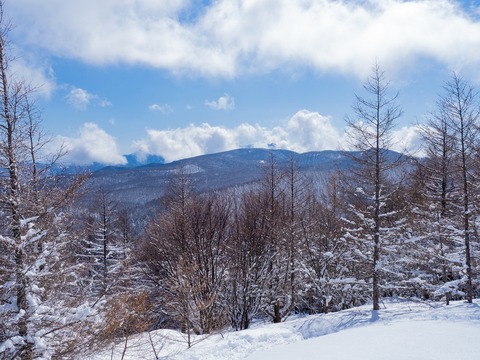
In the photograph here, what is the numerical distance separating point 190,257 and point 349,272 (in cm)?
1134

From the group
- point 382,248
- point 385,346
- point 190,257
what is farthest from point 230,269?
point 385,346

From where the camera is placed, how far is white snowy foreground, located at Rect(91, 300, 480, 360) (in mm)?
7336

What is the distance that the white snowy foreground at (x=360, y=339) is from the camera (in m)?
7.34

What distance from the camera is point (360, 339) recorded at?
28.9 ft

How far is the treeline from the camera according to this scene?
842cm

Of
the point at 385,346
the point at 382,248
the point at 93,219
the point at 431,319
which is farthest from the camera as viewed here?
the point at 93,219

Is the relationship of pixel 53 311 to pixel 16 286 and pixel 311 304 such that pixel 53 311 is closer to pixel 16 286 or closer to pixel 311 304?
pixel 16 286

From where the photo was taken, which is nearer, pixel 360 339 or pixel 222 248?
pixel 360 339

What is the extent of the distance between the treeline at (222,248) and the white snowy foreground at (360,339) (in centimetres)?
119

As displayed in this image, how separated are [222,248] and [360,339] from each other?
40.6 feet

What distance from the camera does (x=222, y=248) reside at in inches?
804

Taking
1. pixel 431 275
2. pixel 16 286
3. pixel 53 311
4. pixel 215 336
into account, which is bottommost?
pixel 215 336

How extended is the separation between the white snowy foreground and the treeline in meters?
1.19

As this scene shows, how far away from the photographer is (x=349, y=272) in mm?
22500
